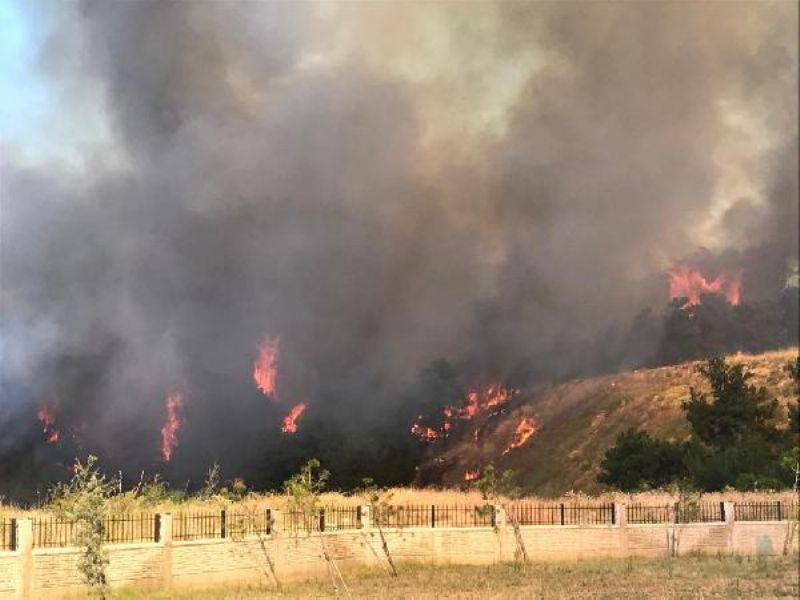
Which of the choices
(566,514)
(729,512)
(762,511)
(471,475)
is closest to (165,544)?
(566,514)

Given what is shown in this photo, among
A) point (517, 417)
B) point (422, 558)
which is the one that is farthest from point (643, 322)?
point (422, 558)

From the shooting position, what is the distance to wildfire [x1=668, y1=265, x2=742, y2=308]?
75.9 meters

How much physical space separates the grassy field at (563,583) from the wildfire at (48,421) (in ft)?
71.3

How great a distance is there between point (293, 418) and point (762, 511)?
79.5 feet

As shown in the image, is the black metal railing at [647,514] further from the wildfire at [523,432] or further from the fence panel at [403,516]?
the wildfire at [523,432]

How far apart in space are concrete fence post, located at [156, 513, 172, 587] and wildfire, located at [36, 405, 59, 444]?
2263 centimetres

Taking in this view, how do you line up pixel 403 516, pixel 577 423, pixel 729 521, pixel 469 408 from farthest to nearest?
pixel 577 423, pixel 469 408, pixel 729 521, pixel 403 516

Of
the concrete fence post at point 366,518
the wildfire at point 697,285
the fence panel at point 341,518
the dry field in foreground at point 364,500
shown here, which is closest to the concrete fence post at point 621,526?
the dry field in foreground at point 364,500

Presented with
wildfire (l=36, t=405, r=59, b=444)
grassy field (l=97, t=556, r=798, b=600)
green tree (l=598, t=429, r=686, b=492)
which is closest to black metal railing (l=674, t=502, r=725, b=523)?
grassy field (l=97, t=556, r=798, b=600)

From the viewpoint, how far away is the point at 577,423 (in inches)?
2388

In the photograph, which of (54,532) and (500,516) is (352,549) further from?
(54,532)

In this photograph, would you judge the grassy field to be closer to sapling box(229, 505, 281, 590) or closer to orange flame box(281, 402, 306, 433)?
sapling box(229, 505, 281, 590)

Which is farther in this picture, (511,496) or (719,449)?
(719,449)

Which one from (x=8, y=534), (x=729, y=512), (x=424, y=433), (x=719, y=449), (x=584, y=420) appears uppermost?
(x=584, y=420)
